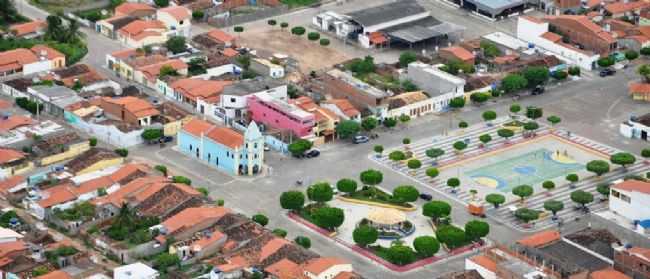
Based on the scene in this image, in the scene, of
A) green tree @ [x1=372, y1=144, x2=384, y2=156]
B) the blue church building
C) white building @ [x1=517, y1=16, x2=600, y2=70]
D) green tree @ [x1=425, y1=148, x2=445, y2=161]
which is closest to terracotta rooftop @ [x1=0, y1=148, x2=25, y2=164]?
the blue church building

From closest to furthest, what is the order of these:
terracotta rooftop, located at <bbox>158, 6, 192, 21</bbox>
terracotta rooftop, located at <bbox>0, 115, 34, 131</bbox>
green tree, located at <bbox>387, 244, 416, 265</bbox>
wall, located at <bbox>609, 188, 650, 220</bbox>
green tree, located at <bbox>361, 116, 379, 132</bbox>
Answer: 1. green tree, located at <bbox>387, 244, 416, 265</bbox>
2. wall, located at <bbox>609, 188, 650, 220</bbox>
3. terracotta rooftop, located at <bbox>0, 115, 34, 131</bbox>
4. green tree, located at <bbox>361, 116, 379, 132</bbox>
5. terracotta rooftop, located at <bbox>158, 6, 192, 21</bbox>

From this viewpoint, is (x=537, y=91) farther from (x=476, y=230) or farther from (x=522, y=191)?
(x=476, y=230)

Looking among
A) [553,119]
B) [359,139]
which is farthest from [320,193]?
[553,119]

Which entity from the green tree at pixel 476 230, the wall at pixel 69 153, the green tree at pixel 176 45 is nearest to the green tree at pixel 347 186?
the green tree at pixel 476 230

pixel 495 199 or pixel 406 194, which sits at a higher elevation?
pixel 406 194

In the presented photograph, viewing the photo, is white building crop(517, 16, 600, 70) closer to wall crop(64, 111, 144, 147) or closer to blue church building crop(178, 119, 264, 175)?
blue church building crop(178, 119, 264, 175)

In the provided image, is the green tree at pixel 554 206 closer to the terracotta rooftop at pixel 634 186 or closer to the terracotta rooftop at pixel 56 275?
the terracotta rooftop at pixel 634 186

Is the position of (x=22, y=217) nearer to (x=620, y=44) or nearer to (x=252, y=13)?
(x=252, y=13)
